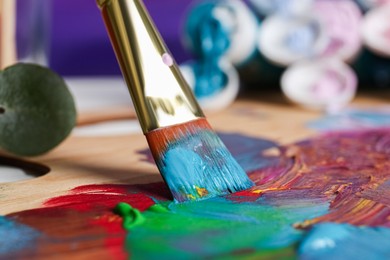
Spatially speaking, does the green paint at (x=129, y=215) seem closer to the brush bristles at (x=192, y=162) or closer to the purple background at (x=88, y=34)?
the brush bristles at (x=192, y=162)

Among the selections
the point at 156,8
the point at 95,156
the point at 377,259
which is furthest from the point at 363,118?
the point at 156,8

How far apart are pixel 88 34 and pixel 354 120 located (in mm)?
767

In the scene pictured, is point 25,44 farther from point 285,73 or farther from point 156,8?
point 156,8

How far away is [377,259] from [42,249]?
0.77 ft

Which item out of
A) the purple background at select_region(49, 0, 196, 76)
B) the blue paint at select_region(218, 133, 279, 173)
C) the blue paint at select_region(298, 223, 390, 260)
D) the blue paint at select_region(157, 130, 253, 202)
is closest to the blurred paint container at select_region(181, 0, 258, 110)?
the blue paint at select_region(218, 133, 279, 173)

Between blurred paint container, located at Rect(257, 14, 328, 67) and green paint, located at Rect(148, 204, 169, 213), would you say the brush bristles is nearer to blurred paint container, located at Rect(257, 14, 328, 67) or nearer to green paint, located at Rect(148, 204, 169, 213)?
green paint, located at Rect(148, 204, 169, 213)

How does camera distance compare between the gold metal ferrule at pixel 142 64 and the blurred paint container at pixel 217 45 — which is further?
the blurred paint container at pixel 217 45

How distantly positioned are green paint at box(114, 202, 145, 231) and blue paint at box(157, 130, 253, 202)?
5 cm

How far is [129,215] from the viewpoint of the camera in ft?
1.82

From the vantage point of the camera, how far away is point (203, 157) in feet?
1.98

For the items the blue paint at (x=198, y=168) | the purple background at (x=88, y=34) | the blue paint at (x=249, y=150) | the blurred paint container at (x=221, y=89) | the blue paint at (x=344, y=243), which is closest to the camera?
the blue paint at (x=344, y=243)

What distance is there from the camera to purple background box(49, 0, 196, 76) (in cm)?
154

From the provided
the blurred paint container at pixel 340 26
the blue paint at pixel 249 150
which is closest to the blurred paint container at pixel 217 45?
the blurred paint container at pixel 340 26

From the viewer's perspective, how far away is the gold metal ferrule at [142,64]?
60 centimetres
